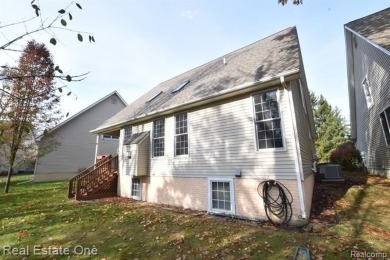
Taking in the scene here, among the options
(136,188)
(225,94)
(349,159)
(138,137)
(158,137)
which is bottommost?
(136,188)

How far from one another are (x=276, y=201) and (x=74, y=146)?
1949 centimetres

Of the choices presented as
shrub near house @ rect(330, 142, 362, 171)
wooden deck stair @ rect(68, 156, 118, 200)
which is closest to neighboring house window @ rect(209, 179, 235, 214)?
wooden deck stair @ rect(68, 156, 118, 200)

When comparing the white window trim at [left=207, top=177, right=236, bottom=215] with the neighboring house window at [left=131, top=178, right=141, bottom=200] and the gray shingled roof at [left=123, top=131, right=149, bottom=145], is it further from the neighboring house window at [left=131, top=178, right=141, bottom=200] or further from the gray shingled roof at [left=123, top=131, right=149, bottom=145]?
the neighboring house window at [left=131, top=178, right=141, bottom=200]

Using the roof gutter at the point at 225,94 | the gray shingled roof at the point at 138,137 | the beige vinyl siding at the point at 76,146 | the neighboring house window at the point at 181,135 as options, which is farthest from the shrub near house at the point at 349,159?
the beige vinyl siding at the point at 76,146

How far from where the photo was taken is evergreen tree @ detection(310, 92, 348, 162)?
35.2 m

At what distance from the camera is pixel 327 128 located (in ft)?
122

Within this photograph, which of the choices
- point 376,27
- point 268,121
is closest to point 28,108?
point 268,121

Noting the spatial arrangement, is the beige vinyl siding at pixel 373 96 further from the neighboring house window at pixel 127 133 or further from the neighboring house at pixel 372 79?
the neighboring house window at pixel 127 133

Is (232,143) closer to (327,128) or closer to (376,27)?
(376,27)

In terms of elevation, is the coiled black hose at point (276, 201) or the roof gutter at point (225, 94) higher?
the roof gutter at point (225, 94)

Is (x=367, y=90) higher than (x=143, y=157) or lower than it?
higher

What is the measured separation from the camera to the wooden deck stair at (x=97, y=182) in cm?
1102

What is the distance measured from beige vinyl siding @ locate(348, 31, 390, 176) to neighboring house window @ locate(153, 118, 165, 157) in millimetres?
10347

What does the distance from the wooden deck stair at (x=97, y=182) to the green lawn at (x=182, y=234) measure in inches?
90.2
